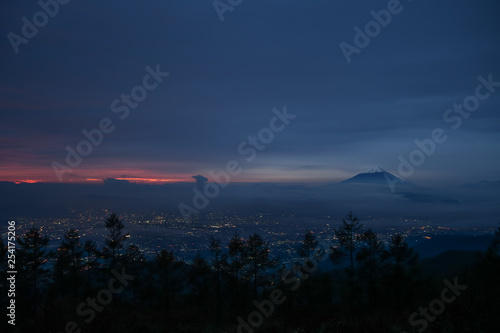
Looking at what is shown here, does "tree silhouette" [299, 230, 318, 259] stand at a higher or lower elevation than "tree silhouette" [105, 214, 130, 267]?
lower

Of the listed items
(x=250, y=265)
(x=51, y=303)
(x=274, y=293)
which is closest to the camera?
(x=51, y=303)

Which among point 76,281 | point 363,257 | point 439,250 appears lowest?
point 439,250

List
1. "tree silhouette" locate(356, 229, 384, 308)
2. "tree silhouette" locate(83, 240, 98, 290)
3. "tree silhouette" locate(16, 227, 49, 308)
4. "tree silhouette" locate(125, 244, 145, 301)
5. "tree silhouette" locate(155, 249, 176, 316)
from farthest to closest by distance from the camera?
"tree silhouette" locate(125, 244, 145, 301) < "tree silhouette" locate(155, 249, 176, 316) < "tree silhouette" locate(83, 240, 98, 290) < "tree silhouette" locate(356, 229, 384, 308) < "tree silhouette" locate(16, 227, 49, 308)

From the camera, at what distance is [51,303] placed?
1228 cm

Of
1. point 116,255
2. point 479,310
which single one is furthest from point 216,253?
point 479,310

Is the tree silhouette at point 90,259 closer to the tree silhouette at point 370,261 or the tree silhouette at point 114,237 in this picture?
the tree silhouette at point 114,237

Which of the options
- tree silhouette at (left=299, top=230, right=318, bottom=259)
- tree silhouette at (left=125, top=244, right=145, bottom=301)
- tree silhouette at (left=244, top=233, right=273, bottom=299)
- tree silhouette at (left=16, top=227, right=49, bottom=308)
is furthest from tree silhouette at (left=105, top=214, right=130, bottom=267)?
tree silhouette at (left=299, top=230, right=318, bottom=259)

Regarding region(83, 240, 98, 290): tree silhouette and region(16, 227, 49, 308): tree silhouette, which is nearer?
region(16, 227, 49, 308): tree silhouette

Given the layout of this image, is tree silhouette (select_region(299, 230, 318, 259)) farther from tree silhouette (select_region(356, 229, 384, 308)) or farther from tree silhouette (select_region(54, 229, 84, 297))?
tree silhouette (select_region(54, 229, 84, 297))

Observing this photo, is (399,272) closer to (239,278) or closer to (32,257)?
(239,278)

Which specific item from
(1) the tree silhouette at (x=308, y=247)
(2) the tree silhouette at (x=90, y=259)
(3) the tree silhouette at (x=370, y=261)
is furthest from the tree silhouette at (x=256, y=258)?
(2) the tree silhouette at (x=90, y=259)

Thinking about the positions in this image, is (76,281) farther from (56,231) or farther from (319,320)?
(56,231)

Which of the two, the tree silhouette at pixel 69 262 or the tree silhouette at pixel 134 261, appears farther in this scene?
the tree silhouette at pixel 134 261

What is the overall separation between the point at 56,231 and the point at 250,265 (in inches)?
3383
